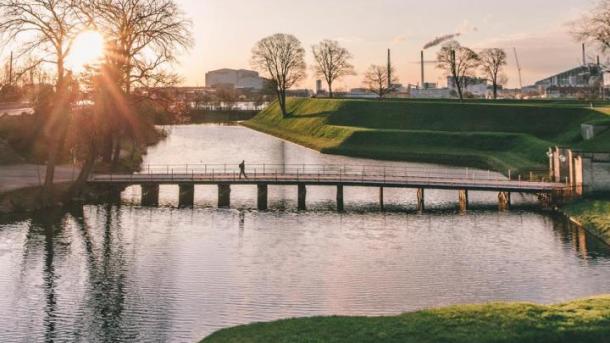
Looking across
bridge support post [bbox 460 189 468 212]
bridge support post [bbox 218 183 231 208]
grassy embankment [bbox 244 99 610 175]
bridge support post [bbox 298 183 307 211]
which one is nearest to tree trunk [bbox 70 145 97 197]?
bridge support post [bbox 218 183 231 208]

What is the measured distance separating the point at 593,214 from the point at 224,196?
32.0 metres

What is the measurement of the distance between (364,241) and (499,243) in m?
8.98

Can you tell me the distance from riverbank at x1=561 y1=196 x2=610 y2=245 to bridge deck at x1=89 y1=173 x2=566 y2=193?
3.88 metres

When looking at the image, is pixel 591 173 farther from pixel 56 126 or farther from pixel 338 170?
pixel 56 126

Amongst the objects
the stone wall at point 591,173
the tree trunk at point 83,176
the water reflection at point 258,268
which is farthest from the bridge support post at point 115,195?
the stone wall at point 591,173

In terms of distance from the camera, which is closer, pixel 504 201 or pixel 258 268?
pixel 258 268

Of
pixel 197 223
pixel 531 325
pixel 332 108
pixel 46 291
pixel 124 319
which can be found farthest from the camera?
pixel 332 108

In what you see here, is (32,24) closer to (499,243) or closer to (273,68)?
(499,243)

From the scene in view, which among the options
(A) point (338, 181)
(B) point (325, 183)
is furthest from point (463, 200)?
(B) point (325, 183)

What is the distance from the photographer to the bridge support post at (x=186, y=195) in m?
61.2

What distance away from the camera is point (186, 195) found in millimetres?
63125

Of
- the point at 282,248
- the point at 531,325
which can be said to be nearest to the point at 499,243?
the point at 282,248

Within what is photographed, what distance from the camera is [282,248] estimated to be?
4294cm

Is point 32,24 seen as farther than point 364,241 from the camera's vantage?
Yes
